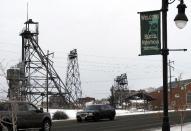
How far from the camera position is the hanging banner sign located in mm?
16172

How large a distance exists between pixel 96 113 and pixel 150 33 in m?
28.8

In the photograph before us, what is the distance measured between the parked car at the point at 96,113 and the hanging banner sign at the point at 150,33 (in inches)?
1094

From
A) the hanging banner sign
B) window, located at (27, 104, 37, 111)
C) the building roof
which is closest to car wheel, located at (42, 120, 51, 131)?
window, located at (27, 104, 37, 111)

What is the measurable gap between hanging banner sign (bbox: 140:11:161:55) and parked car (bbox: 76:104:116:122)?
27.8m

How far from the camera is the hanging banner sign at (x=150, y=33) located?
16172 millimetres

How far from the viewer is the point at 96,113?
44.6 meters

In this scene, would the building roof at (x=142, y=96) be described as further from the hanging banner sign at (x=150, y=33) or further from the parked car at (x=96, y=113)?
the hanging banner sign at (x=150, y=33)

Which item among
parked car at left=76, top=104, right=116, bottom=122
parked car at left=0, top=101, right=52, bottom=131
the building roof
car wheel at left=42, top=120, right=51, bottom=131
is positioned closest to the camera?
parked car at left=0, top=101, right=52, bottom=131

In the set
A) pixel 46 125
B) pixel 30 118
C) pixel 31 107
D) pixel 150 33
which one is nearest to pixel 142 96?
pixel 46 125

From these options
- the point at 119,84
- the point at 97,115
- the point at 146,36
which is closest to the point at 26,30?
the point at 97,115

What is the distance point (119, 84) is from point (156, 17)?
97.2 m

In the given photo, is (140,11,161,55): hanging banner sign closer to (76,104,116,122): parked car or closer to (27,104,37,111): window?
(27,104,37,111): window

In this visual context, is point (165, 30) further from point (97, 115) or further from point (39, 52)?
point (39, 52)

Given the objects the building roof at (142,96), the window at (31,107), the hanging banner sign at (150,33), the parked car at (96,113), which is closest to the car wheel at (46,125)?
the window at (31,107)
